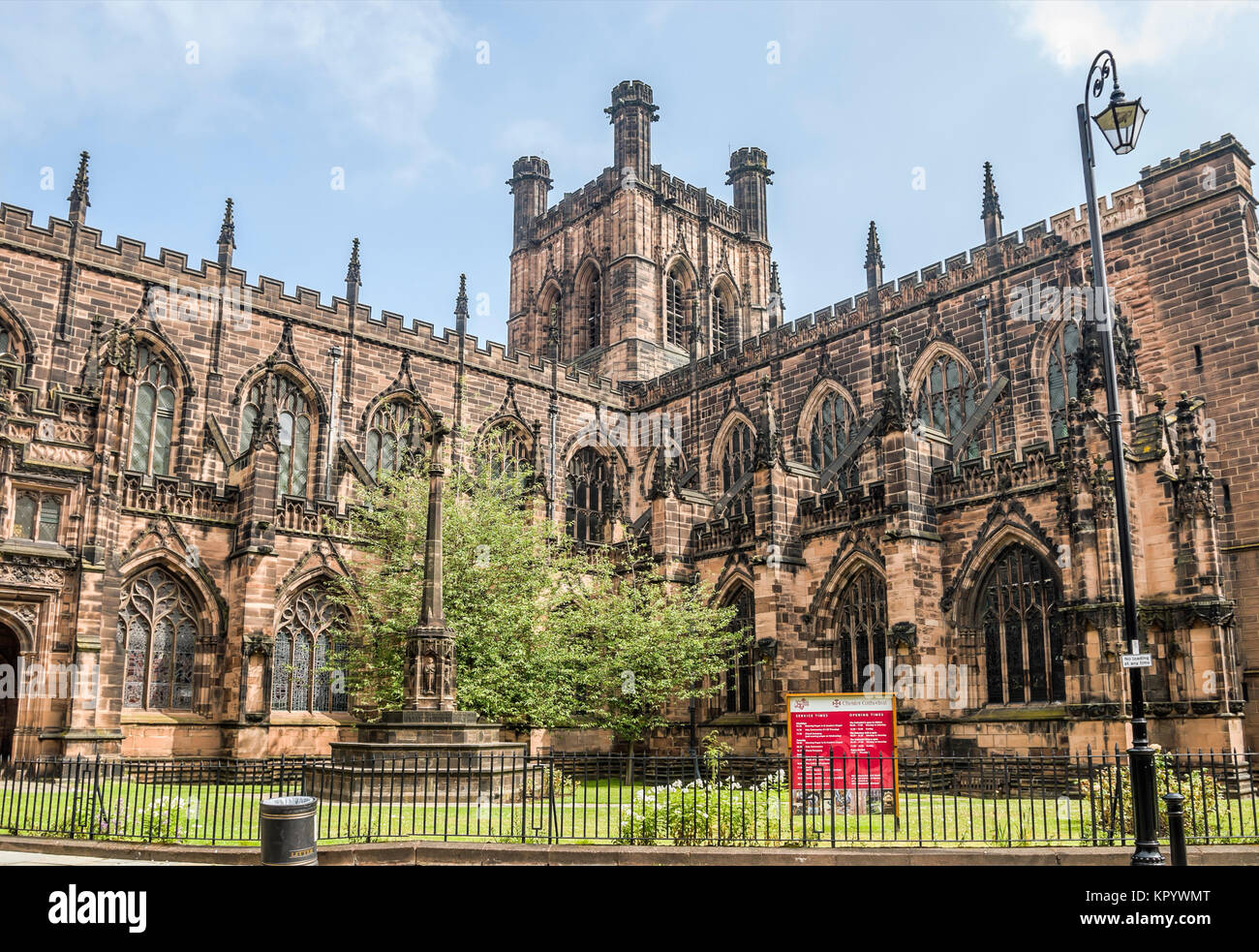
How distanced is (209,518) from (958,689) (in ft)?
A: 60.6

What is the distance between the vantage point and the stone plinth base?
53.0 ft

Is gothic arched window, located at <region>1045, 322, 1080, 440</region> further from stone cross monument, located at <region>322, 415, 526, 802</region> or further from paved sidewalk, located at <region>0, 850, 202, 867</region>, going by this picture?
paved sidewalk, located at <region>0, 850, 202, 867</region>

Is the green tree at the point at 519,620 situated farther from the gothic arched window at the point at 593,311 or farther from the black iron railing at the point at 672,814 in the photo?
the gothic arched window at the point at 593,311

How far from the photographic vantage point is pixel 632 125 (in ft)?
148

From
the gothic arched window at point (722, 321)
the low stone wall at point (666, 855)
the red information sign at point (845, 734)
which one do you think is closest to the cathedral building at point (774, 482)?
the red information sign at point (845, 734)

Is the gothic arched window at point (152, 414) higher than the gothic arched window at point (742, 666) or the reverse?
higher

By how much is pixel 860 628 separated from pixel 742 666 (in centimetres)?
408

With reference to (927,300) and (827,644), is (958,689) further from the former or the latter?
(927,300)

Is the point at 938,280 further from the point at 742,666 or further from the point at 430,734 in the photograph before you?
the point at 430,734

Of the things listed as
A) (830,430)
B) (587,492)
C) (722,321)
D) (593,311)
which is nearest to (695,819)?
(830,430)

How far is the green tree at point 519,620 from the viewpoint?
25031 millimetres

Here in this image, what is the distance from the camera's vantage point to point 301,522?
27250 millimetres

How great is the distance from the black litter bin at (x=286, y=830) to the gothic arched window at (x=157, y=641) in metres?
16.8
